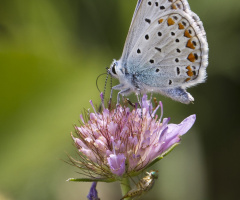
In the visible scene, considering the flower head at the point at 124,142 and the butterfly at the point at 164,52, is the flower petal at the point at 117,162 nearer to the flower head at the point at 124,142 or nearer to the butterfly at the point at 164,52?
the flower head at the point at 124,142

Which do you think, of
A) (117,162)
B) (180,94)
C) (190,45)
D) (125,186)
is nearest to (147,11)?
(190,45)

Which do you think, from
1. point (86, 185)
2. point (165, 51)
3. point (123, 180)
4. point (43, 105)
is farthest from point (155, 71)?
point (86, 185)

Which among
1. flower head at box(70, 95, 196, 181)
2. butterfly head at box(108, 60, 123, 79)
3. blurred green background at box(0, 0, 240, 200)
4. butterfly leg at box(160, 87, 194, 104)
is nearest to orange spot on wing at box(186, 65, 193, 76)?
butterfly leg at box(160, 87, 194, 104)

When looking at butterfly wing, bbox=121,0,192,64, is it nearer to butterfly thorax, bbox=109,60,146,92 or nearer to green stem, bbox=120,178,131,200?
butterfly thorax, bbox=109,60,146,92

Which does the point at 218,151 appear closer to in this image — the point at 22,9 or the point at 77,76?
the point at 77,76

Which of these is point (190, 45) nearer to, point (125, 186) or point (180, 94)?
point (180, 94)
